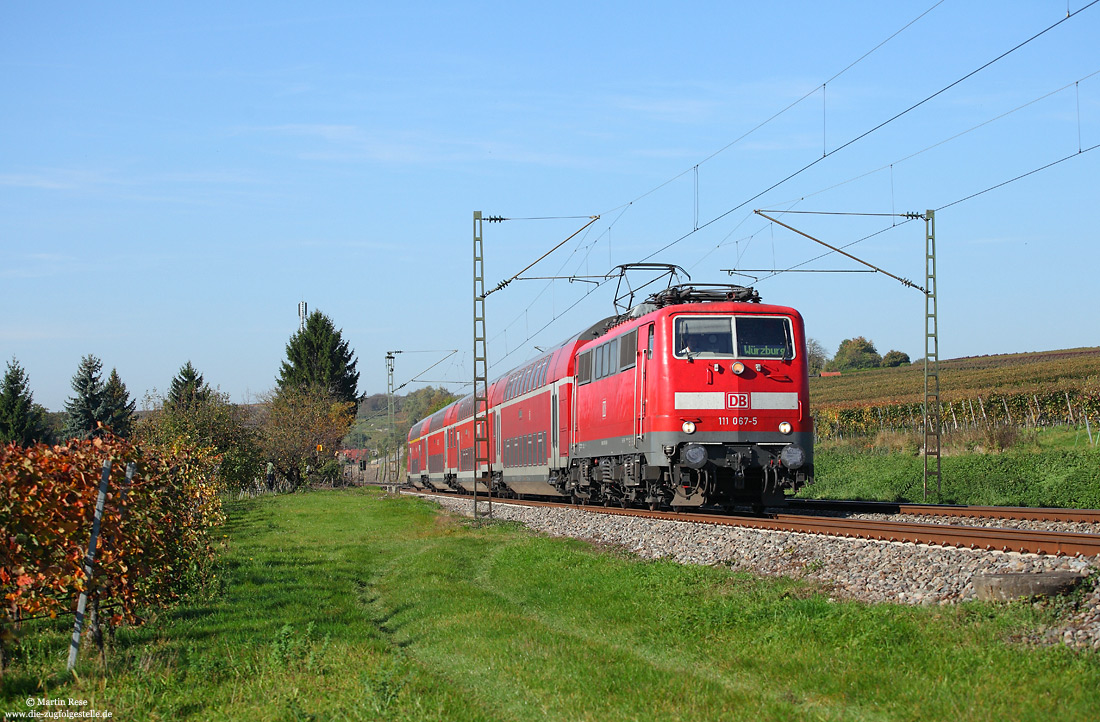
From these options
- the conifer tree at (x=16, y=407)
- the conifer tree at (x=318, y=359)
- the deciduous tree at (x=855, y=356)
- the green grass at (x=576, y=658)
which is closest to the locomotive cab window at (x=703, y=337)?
the green grass at (x=576, y=658)

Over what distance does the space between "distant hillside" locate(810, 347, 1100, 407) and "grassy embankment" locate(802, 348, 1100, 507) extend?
0.19 m

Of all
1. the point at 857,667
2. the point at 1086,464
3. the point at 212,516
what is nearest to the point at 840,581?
the point at 857,667

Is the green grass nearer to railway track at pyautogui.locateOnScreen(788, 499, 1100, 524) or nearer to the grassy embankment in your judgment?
railway track at pyautogui.locateOnScreen(788, 499, 1100, 524)

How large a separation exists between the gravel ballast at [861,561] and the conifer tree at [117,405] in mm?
52317

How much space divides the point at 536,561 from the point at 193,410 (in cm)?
3656

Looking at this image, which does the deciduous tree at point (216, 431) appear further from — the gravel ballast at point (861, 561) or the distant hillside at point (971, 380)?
the distant hillside at point (971, 380)

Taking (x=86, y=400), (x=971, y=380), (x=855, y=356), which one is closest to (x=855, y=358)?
(x=855, y=356)

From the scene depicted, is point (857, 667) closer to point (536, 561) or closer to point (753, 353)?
point (536, 561)

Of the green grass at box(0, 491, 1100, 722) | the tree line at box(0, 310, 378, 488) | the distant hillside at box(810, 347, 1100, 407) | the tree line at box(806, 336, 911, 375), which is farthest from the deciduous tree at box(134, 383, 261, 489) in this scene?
the tree line at box(806, 336, 911, 375)

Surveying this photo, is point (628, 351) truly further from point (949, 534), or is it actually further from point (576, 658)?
point (576, 658)

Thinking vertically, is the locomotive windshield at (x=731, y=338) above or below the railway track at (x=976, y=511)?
above

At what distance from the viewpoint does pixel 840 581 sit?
35.4ft

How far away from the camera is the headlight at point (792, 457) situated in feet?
57.3

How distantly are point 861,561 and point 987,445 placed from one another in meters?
23.4
